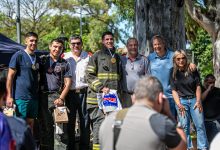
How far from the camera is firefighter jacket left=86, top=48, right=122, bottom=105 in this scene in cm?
787

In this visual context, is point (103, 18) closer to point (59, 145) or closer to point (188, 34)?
point (188, 34)

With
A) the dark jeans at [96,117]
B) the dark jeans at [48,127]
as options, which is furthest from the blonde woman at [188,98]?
the dark jeans at [48,127]

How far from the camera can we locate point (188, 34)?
26.5 m

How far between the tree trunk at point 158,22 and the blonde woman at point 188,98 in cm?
161

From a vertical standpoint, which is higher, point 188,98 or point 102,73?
point 102,73

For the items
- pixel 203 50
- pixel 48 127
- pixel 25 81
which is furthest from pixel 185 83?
pixel 203 50

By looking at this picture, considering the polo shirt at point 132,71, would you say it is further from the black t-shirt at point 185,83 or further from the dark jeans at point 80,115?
the dark jeans at point 80,115

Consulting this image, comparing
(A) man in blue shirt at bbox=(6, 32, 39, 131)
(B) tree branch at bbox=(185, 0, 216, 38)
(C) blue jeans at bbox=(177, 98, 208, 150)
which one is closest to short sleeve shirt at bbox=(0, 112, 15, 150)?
(A) man in blue shirt at bbox=(6, 32, 39, 131)

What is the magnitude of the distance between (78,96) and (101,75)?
2.01ft

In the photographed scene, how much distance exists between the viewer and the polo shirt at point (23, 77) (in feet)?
24.8

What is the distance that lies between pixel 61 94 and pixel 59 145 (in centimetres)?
81

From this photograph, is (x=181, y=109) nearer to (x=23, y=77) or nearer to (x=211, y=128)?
(x=211, y=128)

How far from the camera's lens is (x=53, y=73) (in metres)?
7.91

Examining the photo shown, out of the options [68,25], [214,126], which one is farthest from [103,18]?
[214,126]
